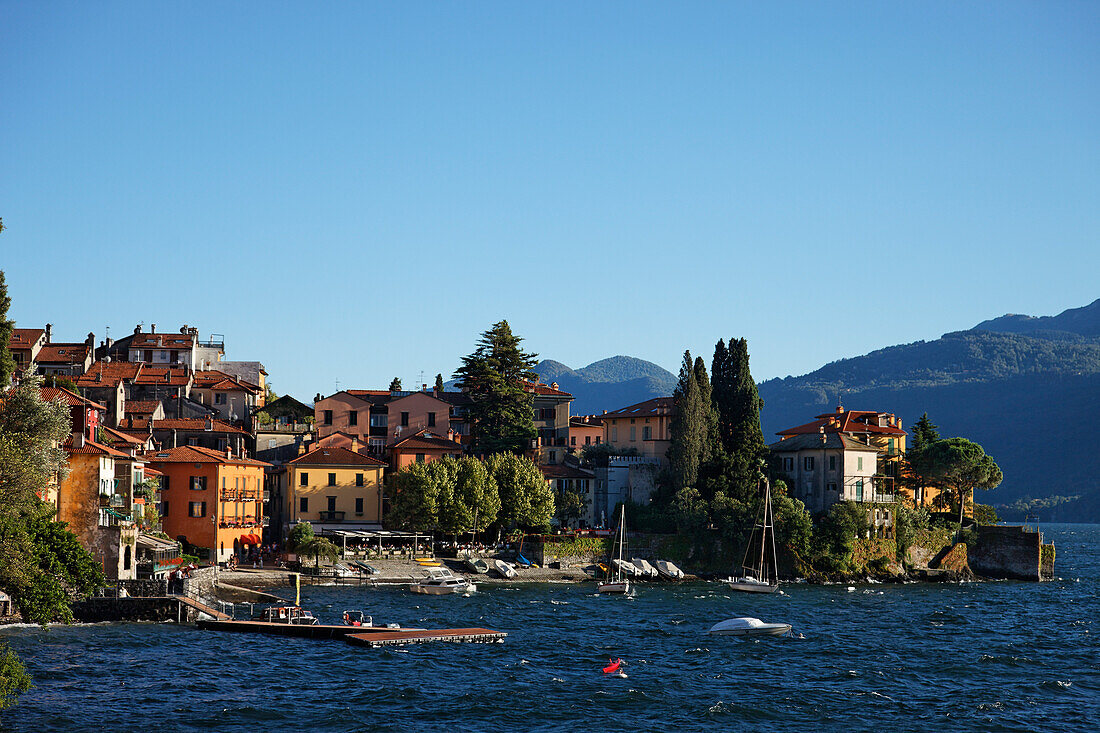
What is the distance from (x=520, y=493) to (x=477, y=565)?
8999mm

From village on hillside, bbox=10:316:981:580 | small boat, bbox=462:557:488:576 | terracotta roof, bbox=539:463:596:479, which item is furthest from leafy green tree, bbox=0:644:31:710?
terracotta roof, bbox=539:463:596:479

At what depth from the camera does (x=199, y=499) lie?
90375 mm

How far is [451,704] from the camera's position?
152 feet

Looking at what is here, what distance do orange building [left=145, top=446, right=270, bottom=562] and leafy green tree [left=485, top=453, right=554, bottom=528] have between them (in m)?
23.1

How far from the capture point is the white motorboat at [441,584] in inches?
3371

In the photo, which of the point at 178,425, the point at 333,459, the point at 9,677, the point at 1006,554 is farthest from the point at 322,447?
the point at 9,677

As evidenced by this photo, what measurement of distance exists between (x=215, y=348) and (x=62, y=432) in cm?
7938

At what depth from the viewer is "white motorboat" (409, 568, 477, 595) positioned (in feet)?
281

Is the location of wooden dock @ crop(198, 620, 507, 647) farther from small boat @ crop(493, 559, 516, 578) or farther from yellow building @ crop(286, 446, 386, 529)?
yellow building @ crop(286, 446, 386, 529)

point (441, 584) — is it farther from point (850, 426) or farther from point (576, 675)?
point (850, 426)

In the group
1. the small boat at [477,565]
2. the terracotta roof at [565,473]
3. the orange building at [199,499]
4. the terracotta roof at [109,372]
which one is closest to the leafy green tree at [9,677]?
the orange building at [199,499]

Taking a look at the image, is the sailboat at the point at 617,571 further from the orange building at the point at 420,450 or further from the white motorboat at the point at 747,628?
the white motorboat at the point at 747,628

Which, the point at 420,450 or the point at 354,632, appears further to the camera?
the point at 420,450

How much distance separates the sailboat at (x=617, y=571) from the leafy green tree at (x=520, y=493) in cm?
649
